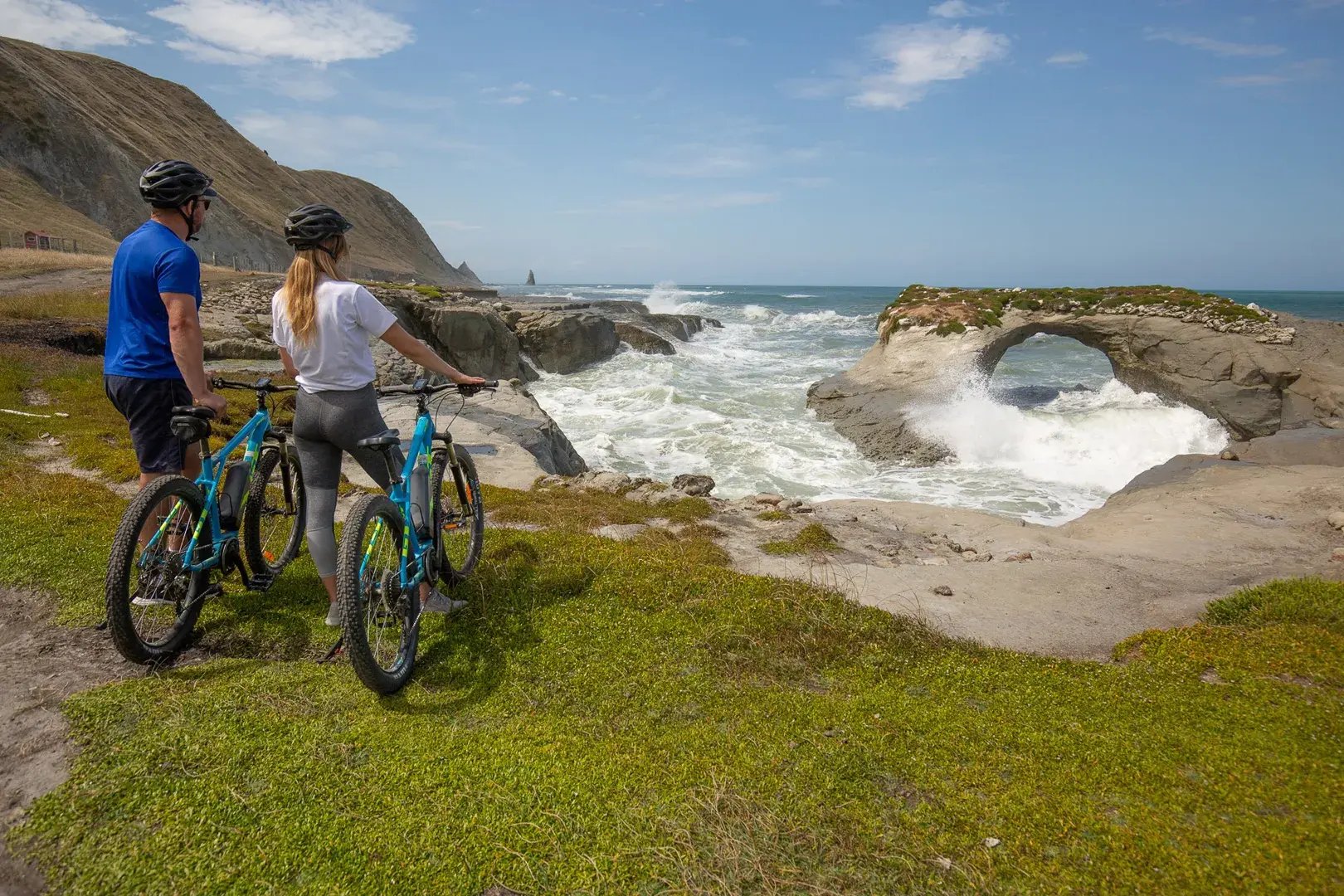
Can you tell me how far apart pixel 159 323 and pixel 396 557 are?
2376 mm

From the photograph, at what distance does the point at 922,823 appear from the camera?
10.6 ft

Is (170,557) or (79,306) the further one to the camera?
(79,306)

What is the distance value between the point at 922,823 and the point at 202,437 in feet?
17.0

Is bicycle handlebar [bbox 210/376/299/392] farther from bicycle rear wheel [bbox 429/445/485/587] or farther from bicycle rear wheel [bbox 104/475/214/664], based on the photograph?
bicycle rear wheel [bbox 429/445/485/587]

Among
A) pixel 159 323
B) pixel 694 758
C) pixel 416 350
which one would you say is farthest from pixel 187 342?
pixel 694 758

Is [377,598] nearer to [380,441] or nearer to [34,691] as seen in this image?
[380,441]

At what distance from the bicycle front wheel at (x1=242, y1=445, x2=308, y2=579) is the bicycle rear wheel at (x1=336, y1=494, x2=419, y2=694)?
1.05 m

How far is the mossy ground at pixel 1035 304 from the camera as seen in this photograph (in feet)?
70.6

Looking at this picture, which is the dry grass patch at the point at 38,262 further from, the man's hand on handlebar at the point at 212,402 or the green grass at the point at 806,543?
the green grass at the point at 806,543

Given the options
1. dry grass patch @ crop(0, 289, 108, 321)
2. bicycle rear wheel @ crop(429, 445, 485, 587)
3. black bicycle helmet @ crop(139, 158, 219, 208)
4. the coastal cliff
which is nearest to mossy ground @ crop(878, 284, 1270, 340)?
bicycle rear wheel @ crop(429, 445, 485, 587)

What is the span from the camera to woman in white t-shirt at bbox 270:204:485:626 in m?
4.30

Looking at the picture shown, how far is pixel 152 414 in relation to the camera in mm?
4926

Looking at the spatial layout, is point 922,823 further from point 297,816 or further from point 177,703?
point 177,703

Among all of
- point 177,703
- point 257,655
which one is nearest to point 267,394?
point 257,655
